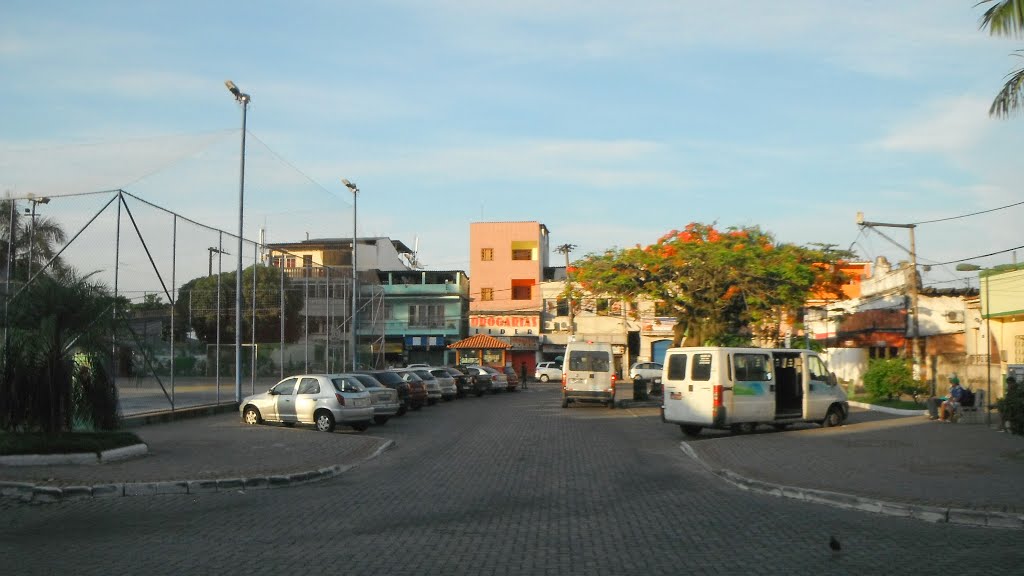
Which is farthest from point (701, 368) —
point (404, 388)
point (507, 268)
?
point (507, 268)

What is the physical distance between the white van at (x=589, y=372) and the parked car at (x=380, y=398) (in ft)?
29.4

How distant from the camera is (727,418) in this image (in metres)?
20.3

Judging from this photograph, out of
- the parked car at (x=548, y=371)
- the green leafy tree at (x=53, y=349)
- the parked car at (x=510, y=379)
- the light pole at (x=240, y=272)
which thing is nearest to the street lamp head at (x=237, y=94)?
the light pole at (x=240, y=272)

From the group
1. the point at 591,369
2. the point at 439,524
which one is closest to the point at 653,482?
the point at 439,524

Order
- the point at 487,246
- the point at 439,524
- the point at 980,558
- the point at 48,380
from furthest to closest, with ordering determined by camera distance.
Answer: the point at 487,246 → the point at 48,380 → the point at 439,524 → the point at 980,558

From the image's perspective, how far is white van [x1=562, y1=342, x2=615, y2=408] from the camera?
3231cm

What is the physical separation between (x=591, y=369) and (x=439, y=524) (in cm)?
2277

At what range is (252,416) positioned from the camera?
23500 mm

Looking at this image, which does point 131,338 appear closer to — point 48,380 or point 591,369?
point 48,380

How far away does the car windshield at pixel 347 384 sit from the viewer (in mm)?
22945

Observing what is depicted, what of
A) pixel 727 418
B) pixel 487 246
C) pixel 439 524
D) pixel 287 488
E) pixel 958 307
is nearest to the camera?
pixel 439 524

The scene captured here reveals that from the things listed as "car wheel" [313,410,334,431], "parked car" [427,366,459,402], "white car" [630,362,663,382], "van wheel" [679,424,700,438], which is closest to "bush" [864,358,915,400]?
"van wheel" [679,424,700,438]

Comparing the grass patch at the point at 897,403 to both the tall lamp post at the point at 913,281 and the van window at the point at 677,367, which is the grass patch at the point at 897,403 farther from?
the van window at the point at 677,367

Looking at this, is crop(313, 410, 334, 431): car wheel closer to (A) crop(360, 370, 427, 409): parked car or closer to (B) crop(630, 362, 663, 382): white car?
(A) crop(360, 370, 427, 409): parked car
